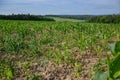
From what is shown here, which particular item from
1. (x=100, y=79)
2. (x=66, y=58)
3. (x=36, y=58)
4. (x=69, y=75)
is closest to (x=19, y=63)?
(x=36, y=58)

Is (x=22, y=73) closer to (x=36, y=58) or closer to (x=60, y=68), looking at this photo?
(x=60, y=68)

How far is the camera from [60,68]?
5.60 m

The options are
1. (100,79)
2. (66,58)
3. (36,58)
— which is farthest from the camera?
(36,58)

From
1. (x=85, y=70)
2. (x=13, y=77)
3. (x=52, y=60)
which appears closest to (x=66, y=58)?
(x=52, y=60)

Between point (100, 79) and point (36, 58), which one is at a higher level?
point (100, 79)

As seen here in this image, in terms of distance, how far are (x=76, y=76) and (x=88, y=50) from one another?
7.07 feet

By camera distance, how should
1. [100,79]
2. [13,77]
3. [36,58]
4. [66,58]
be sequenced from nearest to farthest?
[100,79], [13,77], [66,58], [36,58]

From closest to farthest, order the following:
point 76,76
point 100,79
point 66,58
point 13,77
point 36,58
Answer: point 100,79
point 76,76
point 13,77
point 66,58
point 36,58

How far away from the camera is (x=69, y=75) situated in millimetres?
5168

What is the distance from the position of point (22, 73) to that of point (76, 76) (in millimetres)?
1108

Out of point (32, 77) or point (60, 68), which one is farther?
point (60, 68)

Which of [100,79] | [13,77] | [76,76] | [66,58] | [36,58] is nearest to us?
[100,79]

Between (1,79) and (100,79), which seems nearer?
(100,79)

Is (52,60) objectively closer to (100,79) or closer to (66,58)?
(66,58)
